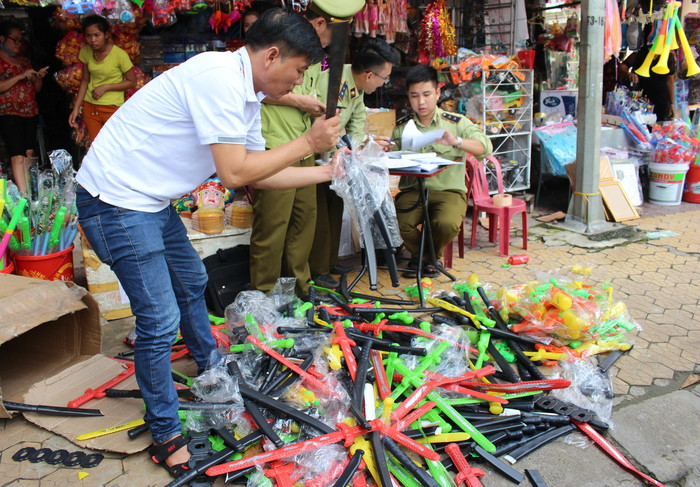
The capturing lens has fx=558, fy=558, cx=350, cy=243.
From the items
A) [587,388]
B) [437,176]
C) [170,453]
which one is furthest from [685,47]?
[170,453]

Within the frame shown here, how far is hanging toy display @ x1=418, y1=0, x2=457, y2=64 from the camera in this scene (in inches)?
251

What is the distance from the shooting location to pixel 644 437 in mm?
2719

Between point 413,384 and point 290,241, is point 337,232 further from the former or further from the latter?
point 413,384

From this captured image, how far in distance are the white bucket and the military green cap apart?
479 centimetres

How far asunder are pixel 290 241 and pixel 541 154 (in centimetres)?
413

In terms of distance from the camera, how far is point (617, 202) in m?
6.41

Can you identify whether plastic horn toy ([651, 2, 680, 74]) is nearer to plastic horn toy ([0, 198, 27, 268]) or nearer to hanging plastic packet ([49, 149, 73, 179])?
hanging plastic packet ([49, 149, 73, 179])

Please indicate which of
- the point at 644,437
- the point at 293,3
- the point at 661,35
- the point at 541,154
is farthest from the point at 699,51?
the point at 644,437

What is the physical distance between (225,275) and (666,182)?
5.60m

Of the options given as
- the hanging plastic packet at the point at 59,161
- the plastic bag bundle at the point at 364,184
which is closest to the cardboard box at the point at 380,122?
the plastic bag bundle at the point at 364,184

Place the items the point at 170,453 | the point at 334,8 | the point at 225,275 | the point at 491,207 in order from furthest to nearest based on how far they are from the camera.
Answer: the point at 491,207
the point at 225,275
the point at 334,8
the point at 170,453

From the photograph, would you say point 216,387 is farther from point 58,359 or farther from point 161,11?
point 161,11

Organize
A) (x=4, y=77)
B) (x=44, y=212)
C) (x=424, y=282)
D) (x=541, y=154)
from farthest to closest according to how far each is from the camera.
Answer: (x=541, y=154) → (x=4, y=77) → (x=424, y=282) → (x=44, y=212)

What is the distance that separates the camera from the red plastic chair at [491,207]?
5.17 m
